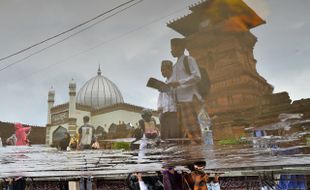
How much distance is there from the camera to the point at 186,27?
13.8ft

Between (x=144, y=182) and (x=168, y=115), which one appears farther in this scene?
(x=144, y=182)

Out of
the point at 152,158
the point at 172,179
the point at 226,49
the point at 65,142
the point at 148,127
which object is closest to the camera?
the point at 226,49

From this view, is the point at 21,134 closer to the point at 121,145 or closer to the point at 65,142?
the point at 65,142

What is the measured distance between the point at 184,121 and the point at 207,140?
1.36 ft

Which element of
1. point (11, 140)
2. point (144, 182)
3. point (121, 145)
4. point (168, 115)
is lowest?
point (144, 182)

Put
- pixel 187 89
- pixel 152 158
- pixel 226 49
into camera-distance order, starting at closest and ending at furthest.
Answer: pixel 226 49, pixel 187 89, pixel 152 158

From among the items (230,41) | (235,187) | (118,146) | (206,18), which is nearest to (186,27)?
(206,18)

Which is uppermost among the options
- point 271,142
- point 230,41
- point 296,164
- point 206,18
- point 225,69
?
point 206,18

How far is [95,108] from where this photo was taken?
16.6 ft

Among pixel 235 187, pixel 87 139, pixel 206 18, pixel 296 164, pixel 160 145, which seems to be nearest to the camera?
pixel 206 18

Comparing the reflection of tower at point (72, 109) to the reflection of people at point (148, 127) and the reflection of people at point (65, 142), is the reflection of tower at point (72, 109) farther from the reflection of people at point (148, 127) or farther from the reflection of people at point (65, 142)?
the reflection of people at point (148, 127)

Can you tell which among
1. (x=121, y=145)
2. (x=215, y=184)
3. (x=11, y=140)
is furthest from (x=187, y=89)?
(x=215, y=184)

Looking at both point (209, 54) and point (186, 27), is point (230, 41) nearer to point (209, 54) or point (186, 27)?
point (209, 54)

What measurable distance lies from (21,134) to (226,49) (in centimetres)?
377
